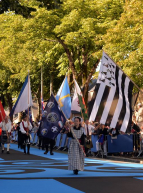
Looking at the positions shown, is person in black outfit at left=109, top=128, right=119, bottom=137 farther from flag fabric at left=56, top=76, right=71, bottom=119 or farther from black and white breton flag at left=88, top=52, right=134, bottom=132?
black and white breton flag at left=88, top=52, right=134, bottom=132

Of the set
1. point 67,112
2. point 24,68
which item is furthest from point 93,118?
point 24,68

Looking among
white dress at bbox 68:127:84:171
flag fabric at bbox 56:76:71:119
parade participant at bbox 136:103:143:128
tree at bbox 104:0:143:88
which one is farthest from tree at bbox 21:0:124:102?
white dress at bbox 68:127:84:171

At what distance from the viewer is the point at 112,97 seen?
47.6 feet

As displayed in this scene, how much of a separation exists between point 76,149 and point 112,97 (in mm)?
1721

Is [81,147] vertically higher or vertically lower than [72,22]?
lower

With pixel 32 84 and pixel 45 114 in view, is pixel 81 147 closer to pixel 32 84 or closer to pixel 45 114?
pixel 45 114

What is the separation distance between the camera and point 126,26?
26.0 metres

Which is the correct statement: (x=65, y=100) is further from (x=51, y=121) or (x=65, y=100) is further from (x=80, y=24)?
(x=80, y=24)

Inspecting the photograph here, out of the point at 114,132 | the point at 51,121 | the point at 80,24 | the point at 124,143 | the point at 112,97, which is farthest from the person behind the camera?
the point at 80,24

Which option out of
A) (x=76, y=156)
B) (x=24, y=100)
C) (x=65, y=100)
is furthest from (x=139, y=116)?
(x=24, y=100)

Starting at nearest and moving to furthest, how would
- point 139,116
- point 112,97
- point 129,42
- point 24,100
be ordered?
point 112,97
point 139,116
point 129,42
point 24,100

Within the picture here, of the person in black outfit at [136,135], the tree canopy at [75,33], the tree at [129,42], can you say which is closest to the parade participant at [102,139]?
the person in black outfit at [136,135]

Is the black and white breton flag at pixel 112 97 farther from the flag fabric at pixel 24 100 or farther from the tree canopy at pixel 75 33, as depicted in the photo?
the flag fabric at pixel 24 100

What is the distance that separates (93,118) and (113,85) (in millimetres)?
1135
